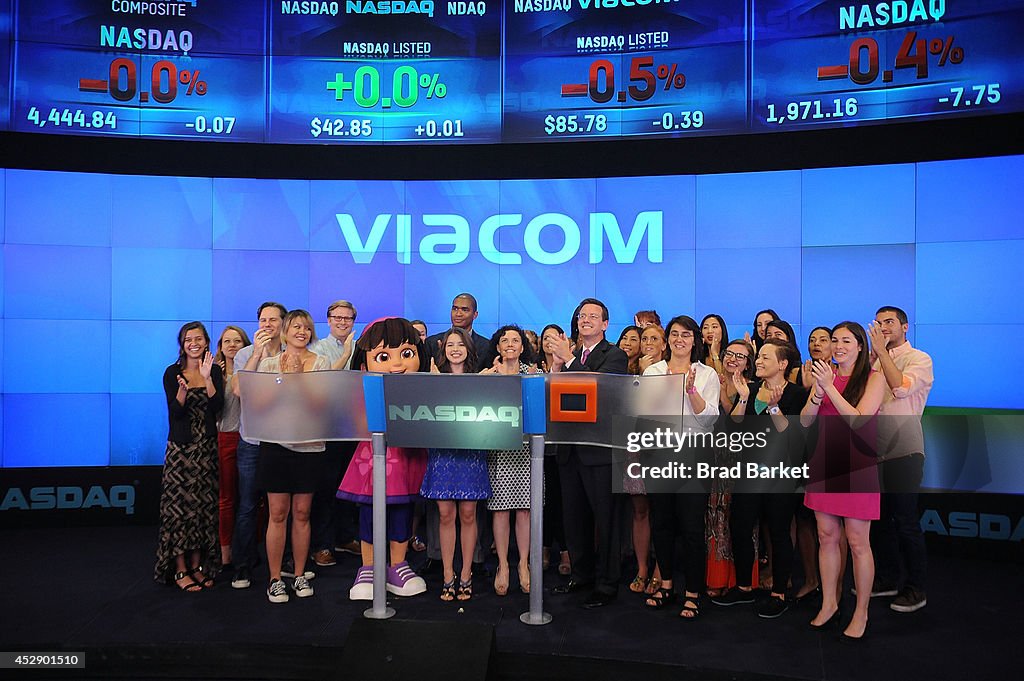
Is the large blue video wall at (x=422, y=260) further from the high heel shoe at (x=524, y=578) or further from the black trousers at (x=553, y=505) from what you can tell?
the high heel shoe at (x=524, y=578)

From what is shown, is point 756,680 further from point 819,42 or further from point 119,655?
point 819,42

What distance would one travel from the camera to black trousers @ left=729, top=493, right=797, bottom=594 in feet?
13.8

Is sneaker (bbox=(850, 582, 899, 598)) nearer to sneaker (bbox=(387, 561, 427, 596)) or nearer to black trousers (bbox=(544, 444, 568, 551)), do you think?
black trousers (bbox=(544, 444, 568, 551))

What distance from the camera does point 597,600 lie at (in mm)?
4316

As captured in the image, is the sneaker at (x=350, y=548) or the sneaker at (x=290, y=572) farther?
the sneaker at (x=350, y=548)

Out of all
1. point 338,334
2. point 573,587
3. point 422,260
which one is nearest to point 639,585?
point 573,587

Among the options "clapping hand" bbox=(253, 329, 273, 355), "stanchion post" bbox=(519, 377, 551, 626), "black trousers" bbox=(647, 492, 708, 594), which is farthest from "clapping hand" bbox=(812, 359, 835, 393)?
"clapping hand" bbox=(253, 329, 273, 355)

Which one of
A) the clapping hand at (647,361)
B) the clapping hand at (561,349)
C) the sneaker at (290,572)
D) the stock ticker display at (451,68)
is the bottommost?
the sneaker at (290,572)

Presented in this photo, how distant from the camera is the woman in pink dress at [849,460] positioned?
378 centimetres

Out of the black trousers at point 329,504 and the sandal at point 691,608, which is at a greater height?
the black trousers at point 329,504

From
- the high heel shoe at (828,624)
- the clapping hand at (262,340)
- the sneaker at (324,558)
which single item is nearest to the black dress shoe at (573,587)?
the high heel shoe at (828,624)

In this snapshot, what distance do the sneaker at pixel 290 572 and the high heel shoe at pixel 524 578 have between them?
1.24 meters

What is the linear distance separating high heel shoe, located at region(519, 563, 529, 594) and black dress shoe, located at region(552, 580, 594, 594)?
0.21 meters

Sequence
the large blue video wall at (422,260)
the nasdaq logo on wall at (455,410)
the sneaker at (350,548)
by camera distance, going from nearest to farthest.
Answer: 1. the nasdaq logo on wall at (455,410)
2. the sneaker at (350,548)
3. the large blue video wall at (422,260)
